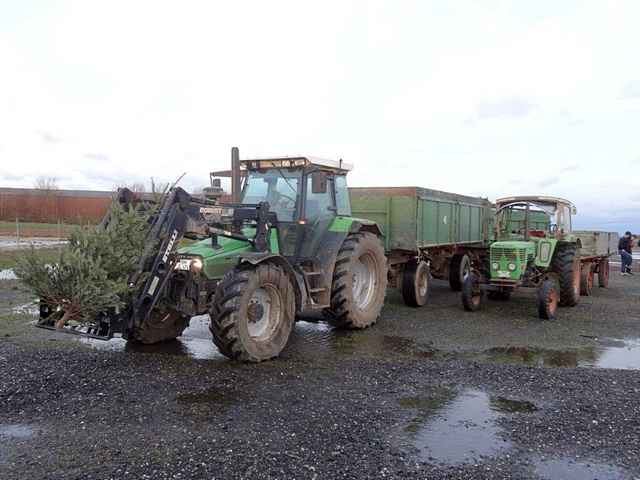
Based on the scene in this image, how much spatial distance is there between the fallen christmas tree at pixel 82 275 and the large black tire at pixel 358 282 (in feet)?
10.9

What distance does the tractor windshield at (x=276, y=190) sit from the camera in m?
7.80

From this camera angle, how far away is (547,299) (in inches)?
394

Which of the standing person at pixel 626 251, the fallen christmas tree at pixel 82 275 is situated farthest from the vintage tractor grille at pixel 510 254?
the standing person at pixel 626 251

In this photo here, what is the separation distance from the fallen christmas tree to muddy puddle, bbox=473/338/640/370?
4.67m

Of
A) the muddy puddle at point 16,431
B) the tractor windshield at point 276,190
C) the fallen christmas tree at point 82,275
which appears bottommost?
the muddy puddle at point 16,431

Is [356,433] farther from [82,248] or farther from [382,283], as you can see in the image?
[382,283]

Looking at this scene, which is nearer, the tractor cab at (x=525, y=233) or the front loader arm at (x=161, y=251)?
the front loader arm at (x=161, y=251)

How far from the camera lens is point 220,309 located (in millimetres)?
6004

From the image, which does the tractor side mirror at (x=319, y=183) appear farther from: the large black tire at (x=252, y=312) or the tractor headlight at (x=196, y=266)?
the tractor headlight at (x=196, y=266)

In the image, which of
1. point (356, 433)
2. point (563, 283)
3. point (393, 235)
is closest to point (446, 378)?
point (356, 433)

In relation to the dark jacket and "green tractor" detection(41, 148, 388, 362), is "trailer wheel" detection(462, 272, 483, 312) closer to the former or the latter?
"green tractor" detection(41, 148, 388, 362)

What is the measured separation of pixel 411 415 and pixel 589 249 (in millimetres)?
10725

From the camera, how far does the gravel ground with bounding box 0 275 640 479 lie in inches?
158

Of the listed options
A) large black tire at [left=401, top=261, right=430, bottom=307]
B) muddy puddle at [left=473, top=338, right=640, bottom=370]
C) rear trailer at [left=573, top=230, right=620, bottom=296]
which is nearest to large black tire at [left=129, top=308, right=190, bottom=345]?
muddy puddle at [left=473, top=338, right=640, bottom=370]
